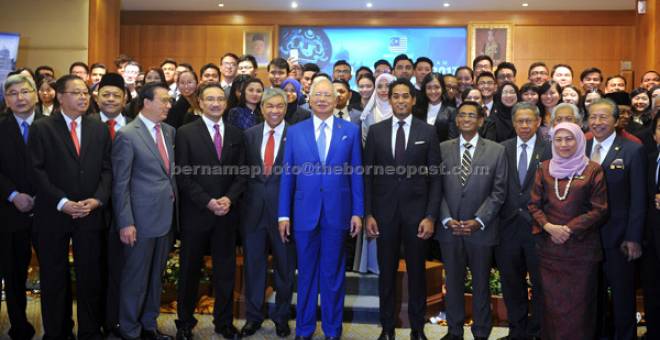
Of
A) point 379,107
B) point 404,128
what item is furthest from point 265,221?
point 379,107

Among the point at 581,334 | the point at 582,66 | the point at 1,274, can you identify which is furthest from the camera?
the point at 582,66

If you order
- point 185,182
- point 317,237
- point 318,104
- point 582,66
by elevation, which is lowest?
point 317,237

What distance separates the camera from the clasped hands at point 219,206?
4871 mm

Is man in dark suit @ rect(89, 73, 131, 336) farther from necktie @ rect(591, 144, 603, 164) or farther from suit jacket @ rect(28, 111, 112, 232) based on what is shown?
necktie @ rect(591, 144, 603, 164)

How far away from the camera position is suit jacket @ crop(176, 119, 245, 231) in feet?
16.1

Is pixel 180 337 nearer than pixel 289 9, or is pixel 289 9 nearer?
pixel 180 337

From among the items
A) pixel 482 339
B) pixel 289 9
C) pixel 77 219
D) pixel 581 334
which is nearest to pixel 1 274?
pixel 77 219

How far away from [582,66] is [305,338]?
1096cm

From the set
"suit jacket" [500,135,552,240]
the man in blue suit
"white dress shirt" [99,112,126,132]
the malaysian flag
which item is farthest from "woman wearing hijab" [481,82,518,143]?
the malaysian flag

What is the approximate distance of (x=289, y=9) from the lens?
14125 mm

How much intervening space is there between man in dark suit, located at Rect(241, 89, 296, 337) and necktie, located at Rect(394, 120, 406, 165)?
0.82 metres

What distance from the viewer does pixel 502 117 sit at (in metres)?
6.04

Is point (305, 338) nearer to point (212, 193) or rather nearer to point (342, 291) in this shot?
point (342, 291)

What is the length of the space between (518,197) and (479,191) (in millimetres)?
Answer: 288
